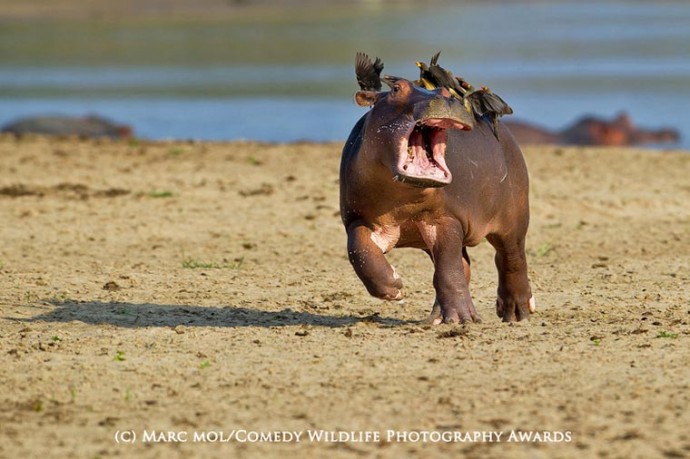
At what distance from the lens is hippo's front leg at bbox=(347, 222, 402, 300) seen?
584cm

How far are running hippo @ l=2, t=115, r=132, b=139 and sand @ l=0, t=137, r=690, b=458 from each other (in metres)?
6.13

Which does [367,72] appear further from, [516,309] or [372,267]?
[516,309]

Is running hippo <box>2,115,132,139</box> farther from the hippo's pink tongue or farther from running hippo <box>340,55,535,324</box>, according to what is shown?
the hippo's pink tongue

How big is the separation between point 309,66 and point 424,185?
23355mm

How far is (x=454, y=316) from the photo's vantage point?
236 inches

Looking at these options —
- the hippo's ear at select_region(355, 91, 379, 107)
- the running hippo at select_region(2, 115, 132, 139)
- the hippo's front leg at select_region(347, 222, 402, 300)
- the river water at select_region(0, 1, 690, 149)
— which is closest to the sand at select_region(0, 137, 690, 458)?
the hippo's front leg at select_region(347, 222, 402, 300)

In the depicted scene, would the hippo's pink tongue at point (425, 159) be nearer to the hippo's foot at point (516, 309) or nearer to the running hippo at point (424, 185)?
Answer: the running hippo at point (424, 185)

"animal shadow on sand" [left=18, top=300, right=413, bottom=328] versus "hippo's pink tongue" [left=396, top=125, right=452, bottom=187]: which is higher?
"hippo's pink tongue" [left=396, top=125, right=452, bottom=187]

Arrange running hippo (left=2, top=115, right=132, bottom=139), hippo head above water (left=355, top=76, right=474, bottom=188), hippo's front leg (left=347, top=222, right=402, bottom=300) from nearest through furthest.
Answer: hippo head above water (left=355, top=76, right=474, bottom=188) < hippo's front leg (left=347, top=222, right=402, bottom=300) < running hippo (left=2, top=115, right=132, bottom=139)

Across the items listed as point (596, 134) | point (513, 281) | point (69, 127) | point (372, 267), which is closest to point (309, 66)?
point (69, 127)

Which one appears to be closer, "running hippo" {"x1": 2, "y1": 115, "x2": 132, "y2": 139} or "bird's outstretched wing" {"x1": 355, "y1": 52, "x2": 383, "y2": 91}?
"bird's outstretched wing" {"x1": 355, "y1": 52, "x2": 383, "y2": 91}

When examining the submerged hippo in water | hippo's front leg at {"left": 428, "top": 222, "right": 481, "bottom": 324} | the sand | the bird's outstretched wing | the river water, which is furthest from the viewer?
the river water

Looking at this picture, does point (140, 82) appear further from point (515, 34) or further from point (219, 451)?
point (219, 451)

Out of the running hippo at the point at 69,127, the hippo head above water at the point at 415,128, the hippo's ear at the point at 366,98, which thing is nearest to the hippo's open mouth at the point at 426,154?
the hippo head above water at the point at 415,128
